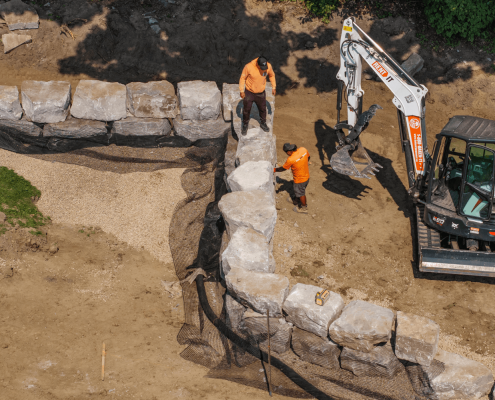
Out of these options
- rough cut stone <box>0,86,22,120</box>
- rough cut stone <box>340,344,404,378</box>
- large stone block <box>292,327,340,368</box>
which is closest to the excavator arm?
rough cut stone <box>340,344,404,378</box>

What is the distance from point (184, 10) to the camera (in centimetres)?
1348

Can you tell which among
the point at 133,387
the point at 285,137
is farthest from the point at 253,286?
the point at 285,137

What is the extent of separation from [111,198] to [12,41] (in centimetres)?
635

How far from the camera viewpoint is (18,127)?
10438mm

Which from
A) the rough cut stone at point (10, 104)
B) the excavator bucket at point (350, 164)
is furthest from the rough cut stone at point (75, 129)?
the excavator bucket at point (350, 164)

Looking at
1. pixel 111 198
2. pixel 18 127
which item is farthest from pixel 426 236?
pixel 18 127

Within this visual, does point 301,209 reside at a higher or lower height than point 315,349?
lower

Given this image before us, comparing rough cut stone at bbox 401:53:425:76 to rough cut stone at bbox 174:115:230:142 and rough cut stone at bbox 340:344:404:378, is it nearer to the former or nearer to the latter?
rough cut stone at bbox 174:115:230:142

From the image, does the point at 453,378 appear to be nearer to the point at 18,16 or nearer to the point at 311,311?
the point at 311,311

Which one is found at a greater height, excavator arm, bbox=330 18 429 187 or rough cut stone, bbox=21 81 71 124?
excavator arm, bbox=330 18 429 187

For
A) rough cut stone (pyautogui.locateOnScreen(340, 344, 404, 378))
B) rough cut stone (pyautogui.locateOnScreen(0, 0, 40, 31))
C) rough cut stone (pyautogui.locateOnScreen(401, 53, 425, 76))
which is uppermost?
rough cut stone (pyautogui.locateOnScreen(401, 53, 425, 76))

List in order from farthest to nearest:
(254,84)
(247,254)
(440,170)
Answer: (254,84) → (440,170) → (247,254)

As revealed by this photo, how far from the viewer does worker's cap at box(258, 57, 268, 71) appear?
8.91 metres

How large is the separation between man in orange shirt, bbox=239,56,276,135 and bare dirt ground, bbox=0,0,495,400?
5.23 feet
